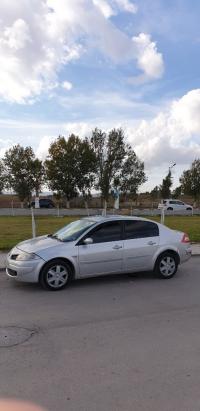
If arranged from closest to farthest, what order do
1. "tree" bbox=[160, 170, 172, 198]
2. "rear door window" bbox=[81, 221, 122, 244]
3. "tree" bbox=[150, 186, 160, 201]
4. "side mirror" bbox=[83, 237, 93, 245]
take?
"side mirror" bbox=[83, 237, 93, 245] < "rear door window" bbox=[81, 221, 122, 244] < "tree" bbox=[160, 170, 172, 198] < "tree" bbox=[150, 186, 160, 201]

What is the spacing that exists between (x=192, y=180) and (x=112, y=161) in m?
12.4

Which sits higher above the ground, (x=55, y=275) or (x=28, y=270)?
(x=28, y=270)

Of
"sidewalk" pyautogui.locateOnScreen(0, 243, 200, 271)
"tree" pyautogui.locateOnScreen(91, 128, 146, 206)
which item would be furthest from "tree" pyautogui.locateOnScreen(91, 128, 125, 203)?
"sidewalk" pyautogui.locateOnScreen(0, 243, 200, 271)

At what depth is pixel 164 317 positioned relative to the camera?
617 cm

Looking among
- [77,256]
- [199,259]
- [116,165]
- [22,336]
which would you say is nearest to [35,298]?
[77,256]

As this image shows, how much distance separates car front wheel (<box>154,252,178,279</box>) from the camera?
29.4 ft

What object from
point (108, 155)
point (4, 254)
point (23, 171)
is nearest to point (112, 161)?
point (108, 155)

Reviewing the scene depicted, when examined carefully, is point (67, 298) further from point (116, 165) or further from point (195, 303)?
point (116, 165)

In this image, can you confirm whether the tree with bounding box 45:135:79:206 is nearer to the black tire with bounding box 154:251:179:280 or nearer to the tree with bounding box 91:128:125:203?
the tree with bounding box 91:128:125:203

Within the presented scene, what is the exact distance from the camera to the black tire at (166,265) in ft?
29.4

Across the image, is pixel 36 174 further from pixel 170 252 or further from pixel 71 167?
pixel 170 252

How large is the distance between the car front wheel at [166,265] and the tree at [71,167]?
44.4 m

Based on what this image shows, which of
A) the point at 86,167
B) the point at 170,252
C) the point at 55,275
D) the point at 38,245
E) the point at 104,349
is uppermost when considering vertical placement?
the point at 86,167

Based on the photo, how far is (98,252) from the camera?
8.27 metres
